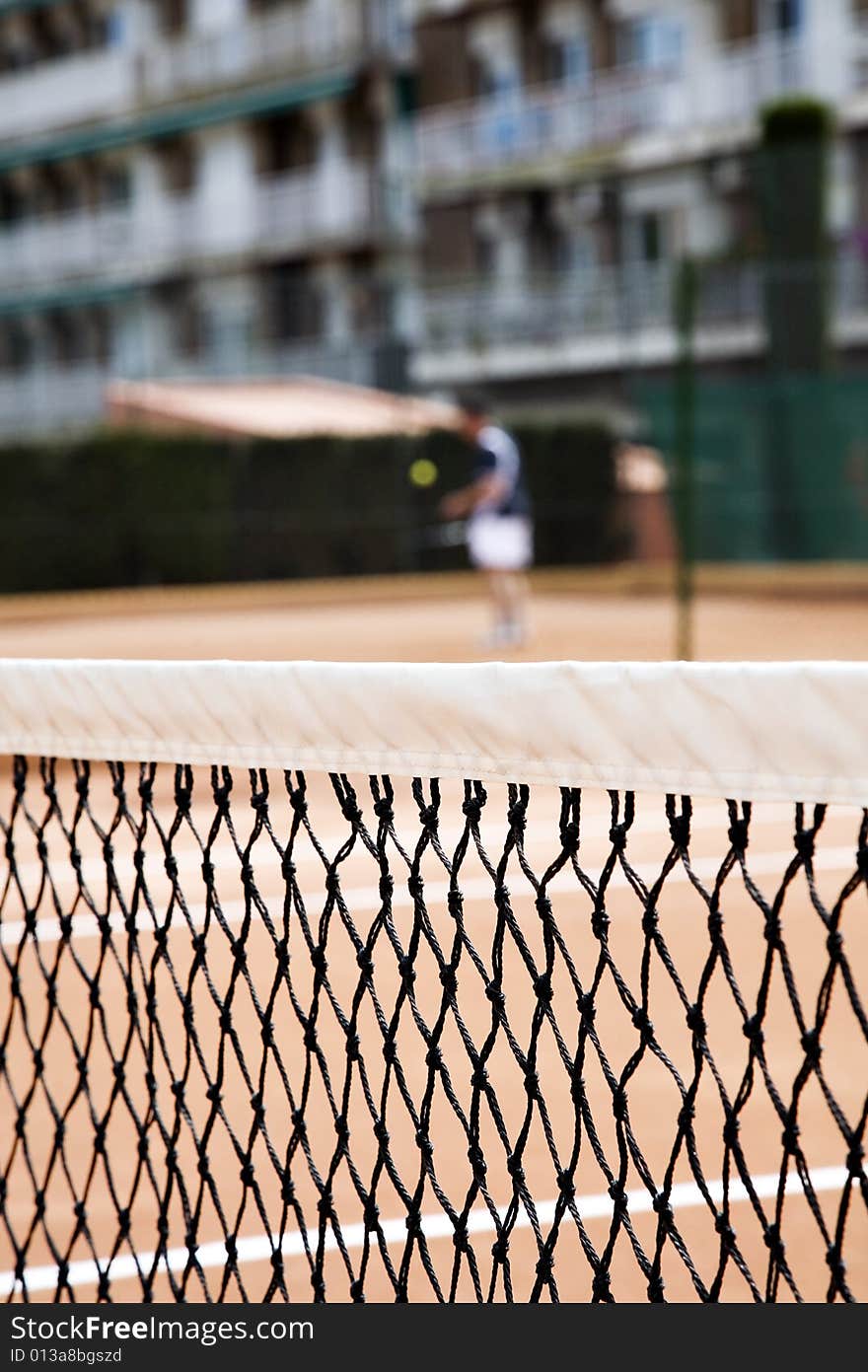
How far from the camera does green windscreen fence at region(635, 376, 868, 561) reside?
16953 mm

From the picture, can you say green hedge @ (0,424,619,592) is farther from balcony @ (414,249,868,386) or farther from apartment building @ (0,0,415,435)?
apartment building @ (0,0,415,435)

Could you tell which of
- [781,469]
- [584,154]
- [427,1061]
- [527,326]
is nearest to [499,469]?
[781,469]

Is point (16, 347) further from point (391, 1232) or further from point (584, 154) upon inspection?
point (391, 1232)

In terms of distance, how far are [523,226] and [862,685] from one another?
1341 inches

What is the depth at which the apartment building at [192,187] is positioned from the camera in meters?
38.2

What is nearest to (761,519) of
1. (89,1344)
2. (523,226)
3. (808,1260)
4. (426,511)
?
(426,511)

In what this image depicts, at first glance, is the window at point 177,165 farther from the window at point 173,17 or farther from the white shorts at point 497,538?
the white shorts at point 497,538

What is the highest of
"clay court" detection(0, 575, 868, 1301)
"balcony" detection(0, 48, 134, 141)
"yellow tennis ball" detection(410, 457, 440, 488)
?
"balcony" detection(0, 48, 134, 141)

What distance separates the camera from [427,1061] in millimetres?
2660

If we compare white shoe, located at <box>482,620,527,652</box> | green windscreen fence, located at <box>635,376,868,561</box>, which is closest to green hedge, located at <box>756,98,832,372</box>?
green windscreen fence, located at <box>635,376,868,561</box>

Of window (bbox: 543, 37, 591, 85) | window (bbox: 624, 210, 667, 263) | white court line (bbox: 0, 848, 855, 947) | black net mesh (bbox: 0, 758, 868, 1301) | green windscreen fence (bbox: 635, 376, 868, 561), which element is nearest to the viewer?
black net mesh (bbox: 0, 758, 868, 1301)

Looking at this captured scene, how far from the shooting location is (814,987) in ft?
18.1

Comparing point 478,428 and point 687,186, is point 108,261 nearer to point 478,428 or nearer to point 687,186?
point 687,186

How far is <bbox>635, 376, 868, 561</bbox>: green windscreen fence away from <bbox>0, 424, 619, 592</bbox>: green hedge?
4.68 m
